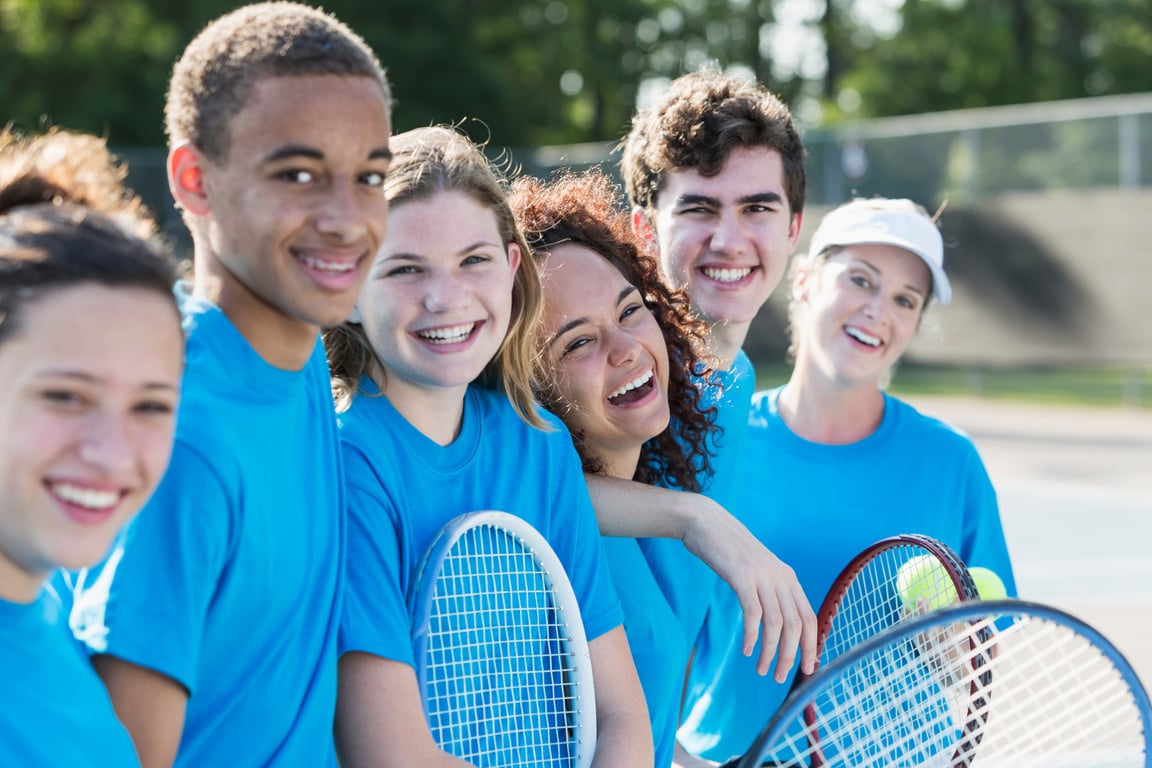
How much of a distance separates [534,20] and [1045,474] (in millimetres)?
23702

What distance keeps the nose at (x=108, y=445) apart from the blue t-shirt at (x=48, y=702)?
0.20 meters

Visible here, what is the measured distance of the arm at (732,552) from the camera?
2.44 meters

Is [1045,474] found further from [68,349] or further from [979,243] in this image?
[68,349]

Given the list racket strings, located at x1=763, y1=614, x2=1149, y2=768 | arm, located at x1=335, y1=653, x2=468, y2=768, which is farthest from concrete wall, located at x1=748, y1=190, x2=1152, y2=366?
arm, located at x1=335, y1=653, x2=468, y2=768

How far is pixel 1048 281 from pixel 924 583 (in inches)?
530

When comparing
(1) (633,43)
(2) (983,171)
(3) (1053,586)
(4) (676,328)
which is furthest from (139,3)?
(4) (676,328)

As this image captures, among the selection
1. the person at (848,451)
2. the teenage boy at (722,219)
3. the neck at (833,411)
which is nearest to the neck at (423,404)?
the teenage boy at (722,219)

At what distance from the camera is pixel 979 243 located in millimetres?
16344

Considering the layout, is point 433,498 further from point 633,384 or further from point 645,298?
point 645,298

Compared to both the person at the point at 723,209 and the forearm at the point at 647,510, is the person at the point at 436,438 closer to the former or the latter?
the forearm at the point at 647,510

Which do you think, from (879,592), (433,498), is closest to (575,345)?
(433,498)

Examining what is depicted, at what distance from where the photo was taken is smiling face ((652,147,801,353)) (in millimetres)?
3342

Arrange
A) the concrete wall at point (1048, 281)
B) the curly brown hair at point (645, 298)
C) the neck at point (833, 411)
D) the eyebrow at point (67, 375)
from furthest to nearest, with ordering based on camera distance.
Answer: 1. the concrete wall at point (1048, 281)
2. the neck at point (833, 411)
3. the curly brown hair at point (645, 298)
4. the eyebrow at point (67, 375)

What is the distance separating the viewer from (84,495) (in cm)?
157
